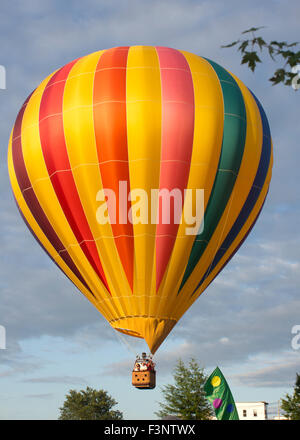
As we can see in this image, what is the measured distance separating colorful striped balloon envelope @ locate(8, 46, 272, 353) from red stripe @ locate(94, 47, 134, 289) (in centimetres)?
3

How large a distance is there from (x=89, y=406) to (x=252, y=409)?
16.4 meters

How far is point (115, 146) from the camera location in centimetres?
2095

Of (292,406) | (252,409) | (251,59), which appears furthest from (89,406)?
(251,59)

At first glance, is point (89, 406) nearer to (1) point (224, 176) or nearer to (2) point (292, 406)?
(2) point (292, 406)

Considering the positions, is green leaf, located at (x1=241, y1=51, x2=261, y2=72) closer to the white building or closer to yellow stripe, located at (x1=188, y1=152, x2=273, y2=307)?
yellow stripe, located at (x1=188, y1=152, x2=273, y2=307)

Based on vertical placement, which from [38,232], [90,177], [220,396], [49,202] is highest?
[90,177]

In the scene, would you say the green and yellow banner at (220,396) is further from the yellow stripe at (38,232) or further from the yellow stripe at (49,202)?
the yellow stripe at (49,202)

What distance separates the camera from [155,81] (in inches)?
858

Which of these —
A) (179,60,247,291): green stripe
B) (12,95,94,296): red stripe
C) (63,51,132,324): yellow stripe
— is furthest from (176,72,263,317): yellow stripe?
(12,95,94,296): red stripe

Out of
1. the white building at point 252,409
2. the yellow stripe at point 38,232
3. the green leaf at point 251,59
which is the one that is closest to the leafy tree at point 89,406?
the white building at point 252,409

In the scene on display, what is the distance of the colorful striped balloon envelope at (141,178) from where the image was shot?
2103 cm

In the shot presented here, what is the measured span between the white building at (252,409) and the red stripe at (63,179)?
50.6 metres
